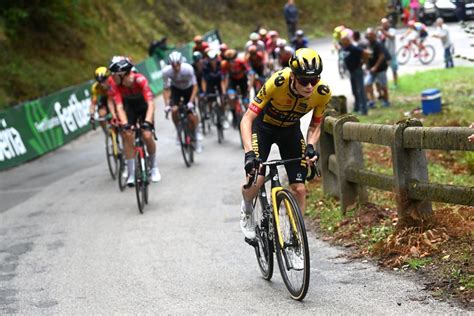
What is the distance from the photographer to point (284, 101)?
305 inches

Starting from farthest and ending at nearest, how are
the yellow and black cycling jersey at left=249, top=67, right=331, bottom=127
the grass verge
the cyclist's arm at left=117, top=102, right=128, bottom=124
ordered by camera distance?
the cyclist's arm at left=117, top=102, right=128, bottom=124 < the yellow and black cycling jersey at left=249, top=67, right=331, bottom=127 < the grass verge

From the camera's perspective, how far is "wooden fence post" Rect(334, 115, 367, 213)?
9.98 m

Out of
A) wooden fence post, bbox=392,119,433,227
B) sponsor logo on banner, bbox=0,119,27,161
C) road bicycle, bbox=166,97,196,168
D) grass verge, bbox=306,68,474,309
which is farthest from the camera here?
sponsor logo on banner, bbox=0,119,27,161

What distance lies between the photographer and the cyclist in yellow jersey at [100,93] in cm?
1594

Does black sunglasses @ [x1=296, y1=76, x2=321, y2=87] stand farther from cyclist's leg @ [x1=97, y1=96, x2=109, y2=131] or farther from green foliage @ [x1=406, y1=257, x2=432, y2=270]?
cyclist's leg @ [x1=97, y1=96, x2=109, y2=131]

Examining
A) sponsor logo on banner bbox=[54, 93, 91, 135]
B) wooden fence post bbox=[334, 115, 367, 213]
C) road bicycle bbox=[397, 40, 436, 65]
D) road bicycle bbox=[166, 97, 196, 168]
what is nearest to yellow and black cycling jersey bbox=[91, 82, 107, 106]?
road bicycle bbox=[166, 97, 196, 168]

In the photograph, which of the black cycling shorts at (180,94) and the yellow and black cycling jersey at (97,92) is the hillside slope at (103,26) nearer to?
the yellow and black cycling jersey at (97,92)

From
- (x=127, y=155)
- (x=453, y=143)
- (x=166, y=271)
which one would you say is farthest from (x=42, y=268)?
(x=453, y=143)

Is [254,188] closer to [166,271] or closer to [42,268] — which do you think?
[166,271]

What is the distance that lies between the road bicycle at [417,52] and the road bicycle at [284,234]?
87.4 feet

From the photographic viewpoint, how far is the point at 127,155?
44.5 ft

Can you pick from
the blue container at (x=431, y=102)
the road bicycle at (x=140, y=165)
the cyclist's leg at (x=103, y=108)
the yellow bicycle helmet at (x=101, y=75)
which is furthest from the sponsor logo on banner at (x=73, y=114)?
the road bicycle at (x=140, y=165)

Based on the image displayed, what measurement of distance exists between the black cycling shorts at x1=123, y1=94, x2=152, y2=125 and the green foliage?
21.2 feet

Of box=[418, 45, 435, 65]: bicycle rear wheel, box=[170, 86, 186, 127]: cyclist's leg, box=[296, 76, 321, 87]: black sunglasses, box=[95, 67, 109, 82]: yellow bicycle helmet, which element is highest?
box=[296, 76, 321, 87]: black sunglasses
